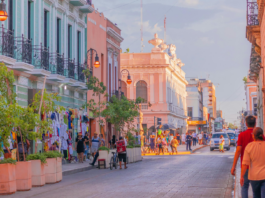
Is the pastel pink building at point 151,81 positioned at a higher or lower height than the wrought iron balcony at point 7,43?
higher

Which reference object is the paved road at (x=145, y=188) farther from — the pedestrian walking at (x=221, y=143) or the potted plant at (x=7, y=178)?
the pedestrian walking at (x=221, y=143)

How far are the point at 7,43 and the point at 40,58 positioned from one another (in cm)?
390

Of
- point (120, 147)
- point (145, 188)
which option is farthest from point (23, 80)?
point (145, 188)

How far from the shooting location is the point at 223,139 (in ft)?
139

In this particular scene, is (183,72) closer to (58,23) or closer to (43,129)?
(58,23)

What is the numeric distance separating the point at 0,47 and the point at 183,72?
64858 millimetres

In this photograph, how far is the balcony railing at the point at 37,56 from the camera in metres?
19.3

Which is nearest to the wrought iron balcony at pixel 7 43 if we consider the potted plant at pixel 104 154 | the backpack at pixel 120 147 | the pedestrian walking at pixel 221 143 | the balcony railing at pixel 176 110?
the backpack at pixel 120 147

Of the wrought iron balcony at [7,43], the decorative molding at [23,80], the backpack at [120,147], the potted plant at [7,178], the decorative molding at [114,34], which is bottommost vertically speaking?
the potted plant at [7,178]

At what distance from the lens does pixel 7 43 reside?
19.2 m

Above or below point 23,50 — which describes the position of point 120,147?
below

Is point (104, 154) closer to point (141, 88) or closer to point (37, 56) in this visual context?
point (37, 56)

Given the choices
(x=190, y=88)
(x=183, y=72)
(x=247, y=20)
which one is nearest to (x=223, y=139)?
(x=247, y=20)

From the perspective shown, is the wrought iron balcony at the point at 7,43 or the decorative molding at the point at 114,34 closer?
the wrought iron balcony at the point at 7,43
